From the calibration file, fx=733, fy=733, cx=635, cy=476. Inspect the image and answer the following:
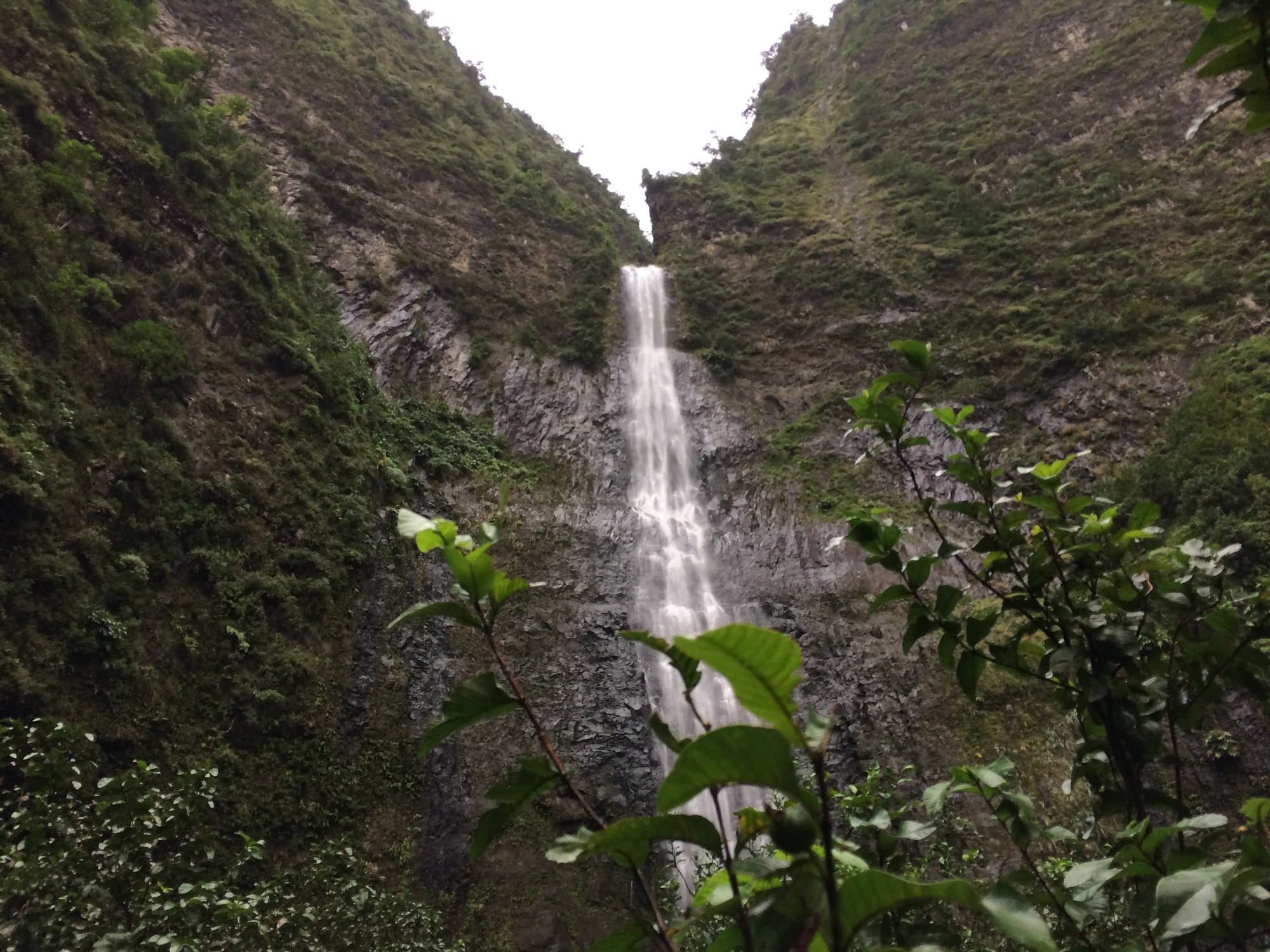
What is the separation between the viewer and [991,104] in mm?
20969

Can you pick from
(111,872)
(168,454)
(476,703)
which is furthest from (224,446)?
(476,703)

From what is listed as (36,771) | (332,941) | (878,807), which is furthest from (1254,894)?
(332,941)

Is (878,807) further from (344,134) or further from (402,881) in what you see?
(344,134)

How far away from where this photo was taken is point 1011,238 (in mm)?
17375

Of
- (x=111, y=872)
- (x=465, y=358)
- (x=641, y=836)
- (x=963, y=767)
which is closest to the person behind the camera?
(x=641, y=836)

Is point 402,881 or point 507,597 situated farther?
point 402,881

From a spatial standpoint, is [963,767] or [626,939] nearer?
[626,939]

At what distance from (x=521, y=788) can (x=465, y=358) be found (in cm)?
1640

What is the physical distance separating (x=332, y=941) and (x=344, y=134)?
19.0m

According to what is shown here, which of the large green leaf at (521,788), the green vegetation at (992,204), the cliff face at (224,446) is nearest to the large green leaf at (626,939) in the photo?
the large green leaf at (521,788)

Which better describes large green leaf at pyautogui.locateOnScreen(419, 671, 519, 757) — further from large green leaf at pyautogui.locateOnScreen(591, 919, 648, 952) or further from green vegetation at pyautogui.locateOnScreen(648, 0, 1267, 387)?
green vegetation at pyautogui.locateOnScreen(648, 0, 1267, 387)

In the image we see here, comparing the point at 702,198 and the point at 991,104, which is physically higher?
the point at 991,104

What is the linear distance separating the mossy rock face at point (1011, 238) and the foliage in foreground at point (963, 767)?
32.0 feet

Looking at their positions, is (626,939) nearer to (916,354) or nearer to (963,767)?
(963,767)
